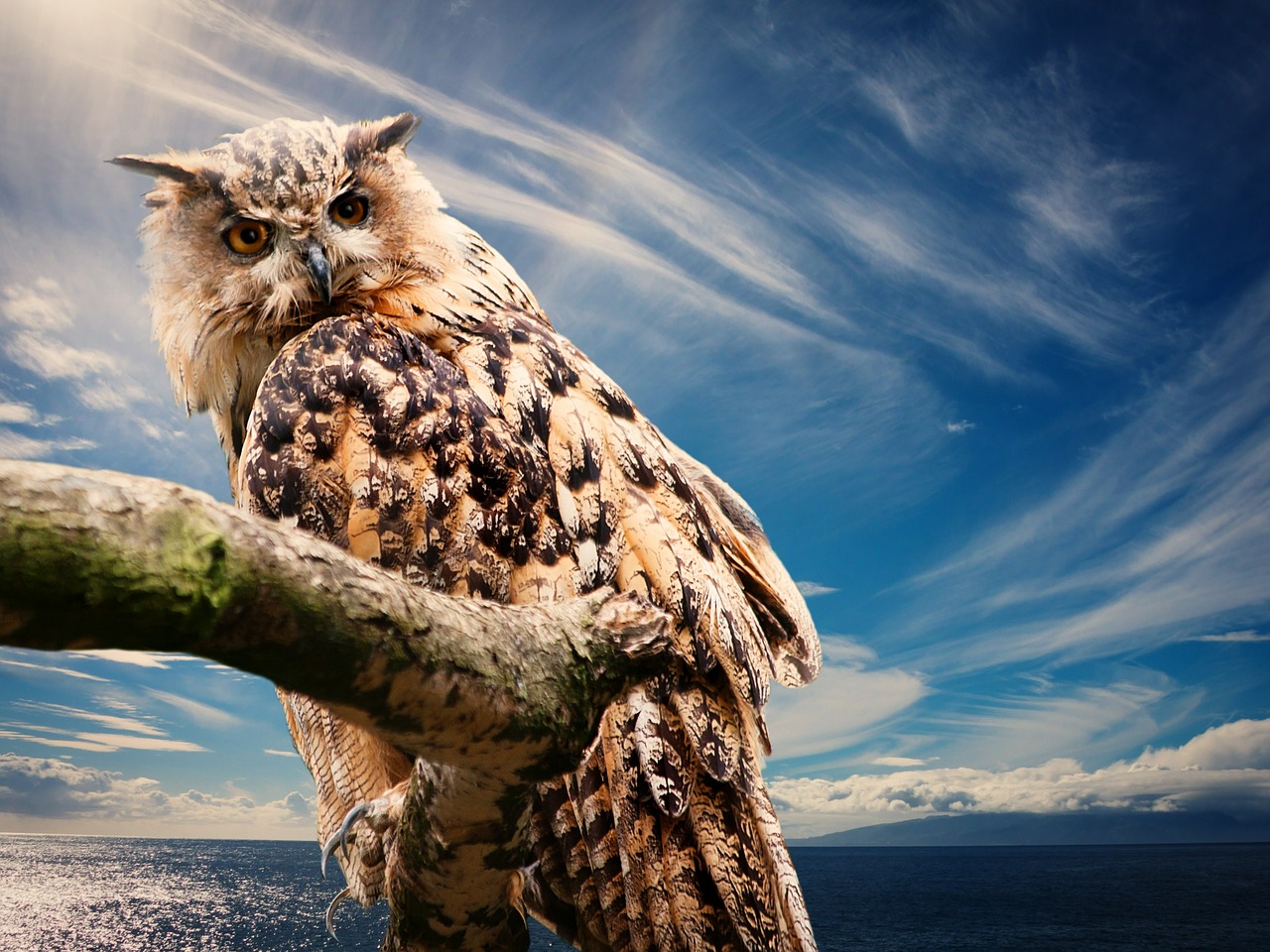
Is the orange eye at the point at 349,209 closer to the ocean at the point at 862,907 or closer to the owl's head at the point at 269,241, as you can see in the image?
the owl's head at the point at 269,241

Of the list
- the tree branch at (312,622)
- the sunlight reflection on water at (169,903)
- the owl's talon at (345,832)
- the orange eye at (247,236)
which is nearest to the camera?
the tree branch at (312,622)

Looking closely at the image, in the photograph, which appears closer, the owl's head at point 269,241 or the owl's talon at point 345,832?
the owl's talon at point 345,832

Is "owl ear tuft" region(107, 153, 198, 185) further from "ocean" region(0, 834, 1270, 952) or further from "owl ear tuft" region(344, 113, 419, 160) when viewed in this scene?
"ocean" region(0, 834, 1270, 952)

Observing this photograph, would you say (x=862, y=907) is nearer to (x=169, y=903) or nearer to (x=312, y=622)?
(x=169, y=903)

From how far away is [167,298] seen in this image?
11.2 ft

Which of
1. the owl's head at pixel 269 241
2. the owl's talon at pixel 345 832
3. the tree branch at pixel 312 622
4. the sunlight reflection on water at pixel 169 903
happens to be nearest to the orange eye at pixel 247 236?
the owl's head at pixel 269 241

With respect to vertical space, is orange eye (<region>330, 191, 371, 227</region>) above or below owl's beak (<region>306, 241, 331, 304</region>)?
above

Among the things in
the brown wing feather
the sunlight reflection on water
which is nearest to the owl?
the brown wing feather

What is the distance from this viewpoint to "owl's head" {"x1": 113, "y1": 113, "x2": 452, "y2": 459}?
306 cm

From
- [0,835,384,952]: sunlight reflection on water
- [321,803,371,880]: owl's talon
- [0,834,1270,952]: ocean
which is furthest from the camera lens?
[0,835,384,952]: sunlight reflection on water

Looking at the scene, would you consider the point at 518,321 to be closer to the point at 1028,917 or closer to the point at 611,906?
the point at 611,906

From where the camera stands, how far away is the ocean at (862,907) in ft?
254

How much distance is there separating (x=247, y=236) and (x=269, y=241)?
108 millimetres

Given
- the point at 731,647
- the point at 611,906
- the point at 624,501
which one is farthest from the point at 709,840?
the point at 624,501
